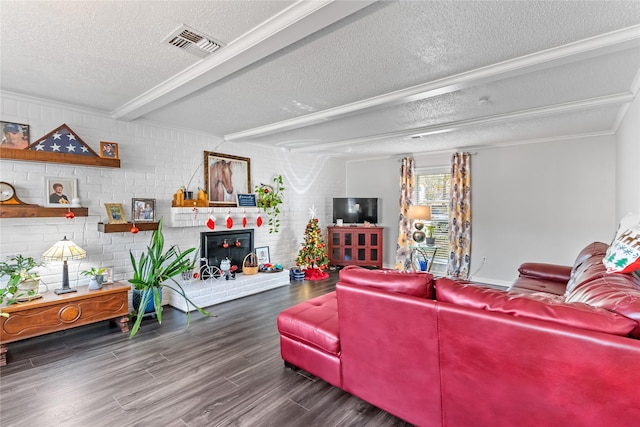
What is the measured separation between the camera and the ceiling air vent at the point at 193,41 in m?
1.89

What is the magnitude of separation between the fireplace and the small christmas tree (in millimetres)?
1091

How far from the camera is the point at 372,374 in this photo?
1927mm

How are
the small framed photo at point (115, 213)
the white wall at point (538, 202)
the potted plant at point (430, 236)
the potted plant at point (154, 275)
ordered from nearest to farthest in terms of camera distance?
the potted plant at point (154, 275), the small framed photo at point (115, 213), the white wall at point (538, 202), the potted plant at point (430, 236)

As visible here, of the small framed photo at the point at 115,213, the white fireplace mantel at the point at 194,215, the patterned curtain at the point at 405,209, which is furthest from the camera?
the patterned curtain at the point at 405,209

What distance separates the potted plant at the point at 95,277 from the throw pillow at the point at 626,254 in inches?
176

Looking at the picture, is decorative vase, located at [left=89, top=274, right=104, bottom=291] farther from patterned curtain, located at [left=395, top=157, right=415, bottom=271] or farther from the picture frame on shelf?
patterned curtain, located at [left=395, top=157, right=415, bottom=271]

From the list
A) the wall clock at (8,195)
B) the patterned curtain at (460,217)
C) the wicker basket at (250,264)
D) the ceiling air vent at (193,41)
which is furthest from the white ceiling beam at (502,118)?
the wall clock at (8,195)

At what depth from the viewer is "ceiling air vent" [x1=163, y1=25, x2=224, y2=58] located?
1.89 meters

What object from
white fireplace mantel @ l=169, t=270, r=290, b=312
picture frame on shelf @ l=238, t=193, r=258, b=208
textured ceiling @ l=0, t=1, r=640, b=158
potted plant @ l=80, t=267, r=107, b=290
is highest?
textured ceiling @ l=0, t=1, r=640, b=158

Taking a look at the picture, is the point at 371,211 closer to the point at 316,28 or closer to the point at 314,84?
the point at 314,84

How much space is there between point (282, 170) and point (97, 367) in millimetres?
4031

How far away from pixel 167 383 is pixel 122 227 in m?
2.03

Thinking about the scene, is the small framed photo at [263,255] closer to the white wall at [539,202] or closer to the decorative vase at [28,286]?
the decorative vase at [28,286]

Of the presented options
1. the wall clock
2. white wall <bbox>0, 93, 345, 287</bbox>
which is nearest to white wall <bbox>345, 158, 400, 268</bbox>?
white wall <bbox>0, 93, 345, 287</bbox>
